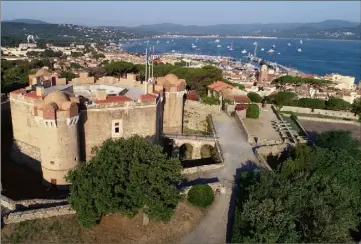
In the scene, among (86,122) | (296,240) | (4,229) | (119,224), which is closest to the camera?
(296,240)

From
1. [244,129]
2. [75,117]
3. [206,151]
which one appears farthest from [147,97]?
[244,129]

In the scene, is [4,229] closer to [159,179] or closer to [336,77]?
[159,179]

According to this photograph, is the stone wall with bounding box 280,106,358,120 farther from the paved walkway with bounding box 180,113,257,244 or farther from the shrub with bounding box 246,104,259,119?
the paved walkway with bounding box 180,113,257,244

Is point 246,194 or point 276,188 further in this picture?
point 246,194

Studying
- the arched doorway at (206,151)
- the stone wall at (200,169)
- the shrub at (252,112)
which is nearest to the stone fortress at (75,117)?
the arched doorway at (206,151)

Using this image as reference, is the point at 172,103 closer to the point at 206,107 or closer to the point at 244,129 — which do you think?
the point at 244,129

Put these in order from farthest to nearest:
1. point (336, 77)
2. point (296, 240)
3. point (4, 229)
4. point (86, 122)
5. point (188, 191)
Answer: point (336, 77)
point (86, 122)
point (188, 191)
point (4, 229)
point (296, 240)

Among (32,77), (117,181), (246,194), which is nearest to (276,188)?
(246,194)

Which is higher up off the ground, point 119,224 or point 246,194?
point 246,194

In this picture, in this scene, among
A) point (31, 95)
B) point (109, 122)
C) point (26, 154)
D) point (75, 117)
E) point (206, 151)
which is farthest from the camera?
point (206, 151)
